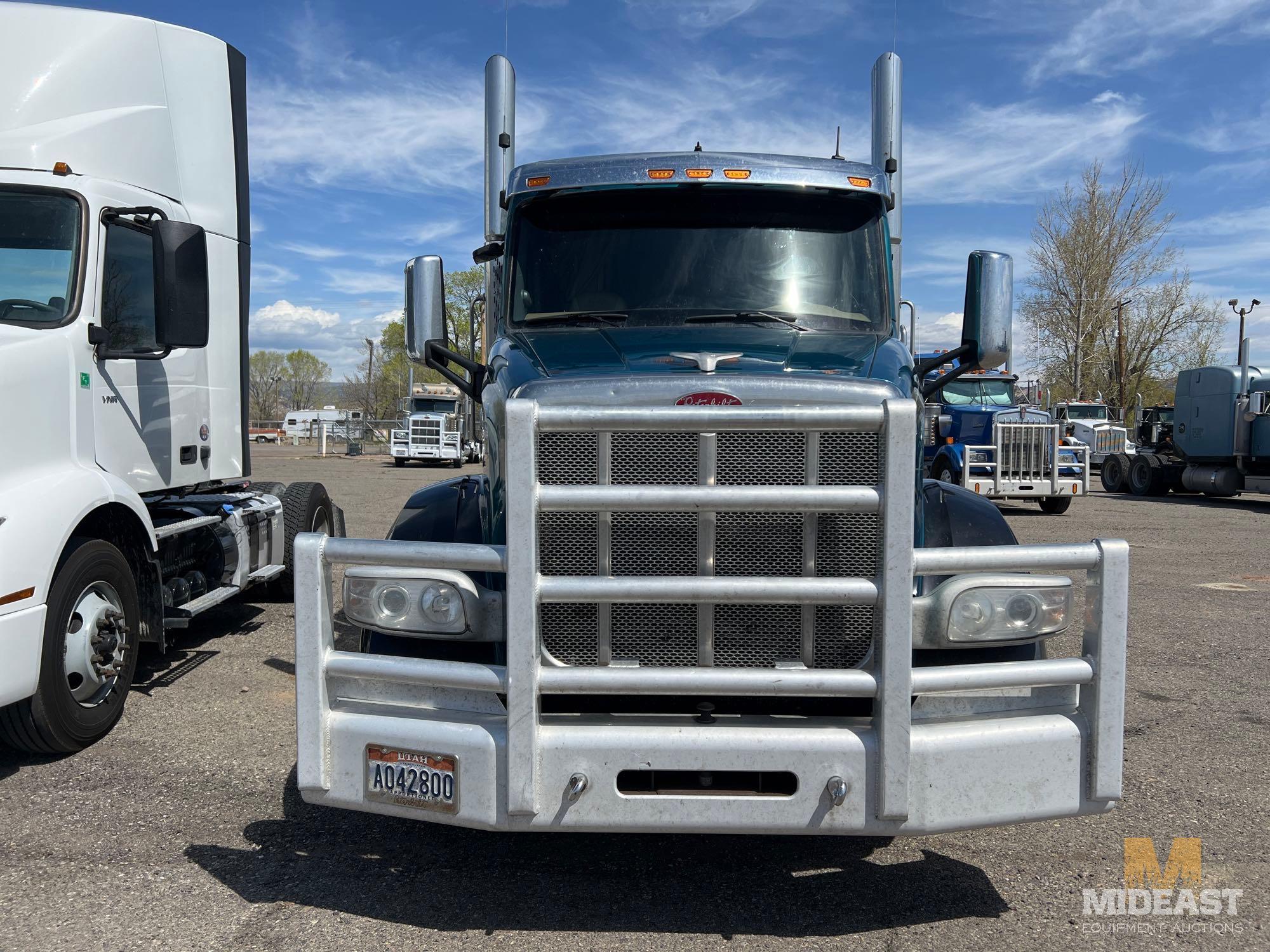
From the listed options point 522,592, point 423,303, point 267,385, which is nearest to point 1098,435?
point 423,303

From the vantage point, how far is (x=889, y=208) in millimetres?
4617

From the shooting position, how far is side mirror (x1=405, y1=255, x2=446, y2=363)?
4426 mm

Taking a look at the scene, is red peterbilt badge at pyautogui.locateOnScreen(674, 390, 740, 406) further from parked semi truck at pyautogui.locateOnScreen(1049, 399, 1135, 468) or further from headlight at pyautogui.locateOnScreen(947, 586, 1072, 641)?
parked semi truck at pyautogui.locateOnScreen(1049, 399, 1135, 468)

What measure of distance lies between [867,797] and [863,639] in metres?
0.48

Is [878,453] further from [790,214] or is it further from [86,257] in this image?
[86,257]

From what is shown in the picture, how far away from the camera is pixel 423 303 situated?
14.6 feet

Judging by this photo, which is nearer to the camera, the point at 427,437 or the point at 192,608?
the point at 192,608

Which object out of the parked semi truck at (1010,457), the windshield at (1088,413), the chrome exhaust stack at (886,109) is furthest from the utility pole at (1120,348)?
the chrome exhaust stack at (886,109)

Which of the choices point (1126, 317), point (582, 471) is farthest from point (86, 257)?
point (1126, 317)

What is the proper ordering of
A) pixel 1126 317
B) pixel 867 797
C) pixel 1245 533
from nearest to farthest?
pixel 867 797, pixel 1245 533, pixel 1126 317

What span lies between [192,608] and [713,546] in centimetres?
397

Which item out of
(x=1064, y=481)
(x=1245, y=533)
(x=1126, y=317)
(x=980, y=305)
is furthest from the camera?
(x=1126, y=317)

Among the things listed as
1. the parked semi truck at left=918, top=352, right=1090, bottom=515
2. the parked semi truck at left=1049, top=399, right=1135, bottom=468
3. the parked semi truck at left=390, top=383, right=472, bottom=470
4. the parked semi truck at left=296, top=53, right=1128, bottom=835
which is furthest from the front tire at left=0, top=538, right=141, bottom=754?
the parked semi truck at left=1049, top=399, right=1135, bottom=468

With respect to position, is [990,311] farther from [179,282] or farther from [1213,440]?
[1213,440]
